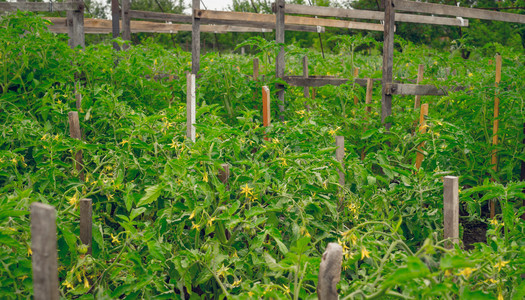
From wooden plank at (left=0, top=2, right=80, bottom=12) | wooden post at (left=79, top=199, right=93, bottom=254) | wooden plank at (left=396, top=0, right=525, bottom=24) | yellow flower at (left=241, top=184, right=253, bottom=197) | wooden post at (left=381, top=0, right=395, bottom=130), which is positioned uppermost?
wooden plank at (left=0, top=2, right=80, bottom=12)

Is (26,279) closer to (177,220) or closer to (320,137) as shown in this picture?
(177,220)

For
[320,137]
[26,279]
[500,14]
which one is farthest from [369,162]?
[500,14]

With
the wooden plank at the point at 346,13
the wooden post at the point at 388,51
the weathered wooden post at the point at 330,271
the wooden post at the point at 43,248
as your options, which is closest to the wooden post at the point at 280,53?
the wooden plank at the point at 346,13

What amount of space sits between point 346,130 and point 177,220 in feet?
8.14

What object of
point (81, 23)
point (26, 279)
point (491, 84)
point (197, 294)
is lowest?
point (197, 294)

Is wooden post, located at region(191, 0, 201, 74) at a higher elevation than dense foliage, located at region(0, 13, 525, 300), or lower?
higher

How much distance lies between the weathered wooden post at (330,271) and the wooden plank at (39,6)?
446cm

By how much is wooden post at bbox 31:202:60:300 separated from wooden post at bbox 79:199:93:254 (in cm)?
66

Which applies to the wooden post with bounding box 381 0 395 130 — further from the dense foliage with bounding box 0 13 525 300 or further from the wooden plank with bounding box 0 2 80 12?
the wooden plank with bounding box 0 2 80 12

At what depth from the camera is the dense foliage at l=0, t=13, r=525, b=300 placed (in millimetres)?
→ 1702

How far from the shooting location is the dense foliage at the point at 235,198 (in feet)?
5.58

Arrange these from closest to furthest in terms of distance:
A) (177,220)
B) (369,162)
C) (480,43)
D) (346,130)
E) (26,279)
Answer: (26,279), (177,220), (369,162), (346,130), (480,43)

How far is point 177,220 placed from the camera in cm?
204

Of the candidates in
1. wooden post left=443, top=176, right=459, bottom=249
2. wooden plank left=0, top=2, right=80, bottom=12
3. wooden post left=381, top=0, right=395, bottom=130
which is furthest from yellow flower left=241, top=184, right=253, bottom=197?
wooden plank left=0, top=2, right=80, bottom=12
